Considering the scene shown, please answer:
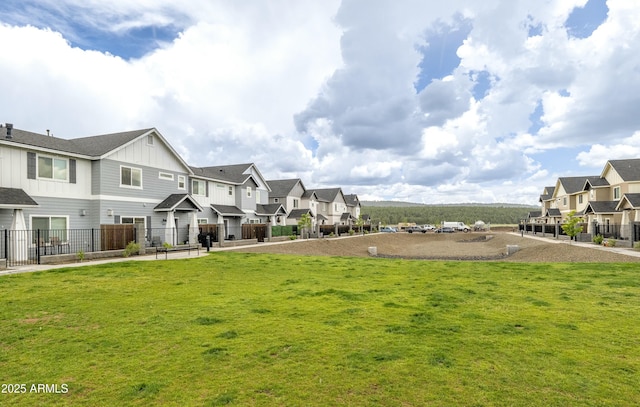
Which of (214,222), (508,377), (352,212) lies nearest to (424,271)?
(508,377)

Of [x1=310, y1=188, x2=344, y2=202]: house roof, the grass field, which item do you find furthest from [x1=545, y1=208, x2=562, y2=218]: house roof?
the grass field

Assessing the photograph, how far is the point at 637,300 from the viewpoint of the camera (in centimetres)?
973

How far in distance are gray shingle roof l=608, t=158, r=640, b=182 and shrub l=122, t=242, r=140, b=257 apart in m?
50.8

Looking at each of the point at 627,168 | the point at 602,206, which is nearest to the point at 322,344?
the point at 602,206

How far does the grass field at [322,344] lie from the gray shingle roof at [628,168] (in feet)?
130

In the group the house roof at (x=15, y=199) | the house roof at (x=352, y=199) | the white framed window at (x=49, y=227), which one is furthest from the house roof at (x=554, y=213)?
the house roof at (x=15, y=199)

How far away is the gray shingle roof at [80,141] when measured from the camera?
21.4m

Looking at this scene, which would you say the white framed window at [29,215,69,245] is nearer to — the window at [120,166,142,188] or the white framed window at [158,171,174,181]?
the window at [120,166,142,188]

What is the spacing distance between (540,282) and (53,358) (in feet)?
46.8

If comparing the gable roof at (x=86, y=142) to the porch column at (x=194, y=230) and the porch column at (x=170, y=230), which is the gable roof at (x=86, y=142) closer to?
the porch column at (x=194, y=230)

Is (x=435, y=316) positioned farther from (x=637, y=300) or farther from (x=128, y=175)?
(x=128, y=175)

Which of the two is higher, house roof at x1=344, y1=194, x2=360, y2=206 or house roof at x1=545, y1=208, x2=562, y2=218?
house roof at x1=344, y1=194, x2=360, y2=206

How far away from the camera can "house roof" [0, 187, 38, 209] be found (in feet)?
60.5

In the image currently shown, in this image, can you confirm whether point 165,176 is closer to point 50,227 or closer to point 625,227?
point 50,227
